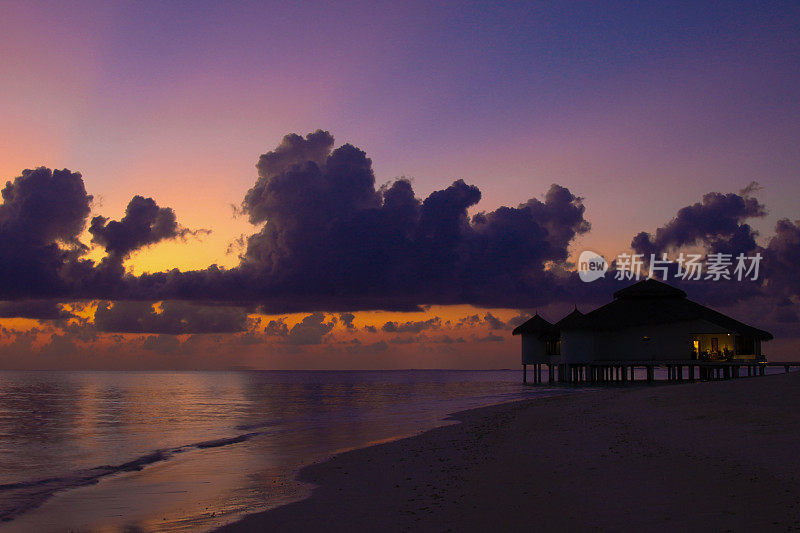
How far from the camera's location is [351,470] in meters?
15.7

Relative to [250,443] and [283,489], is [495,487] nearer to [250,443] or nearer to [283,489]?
[283,489]

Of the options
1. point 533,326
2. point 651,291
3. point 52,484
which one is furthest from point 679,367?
point 52,484

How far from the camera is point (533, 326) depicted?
6931 centimetres

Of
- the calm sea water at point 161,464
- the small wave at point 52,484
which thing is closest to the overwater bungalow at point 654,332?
the calm sea water at point 161,464

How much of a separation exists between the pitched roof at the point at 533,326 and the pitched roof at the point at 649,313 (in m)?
5.17

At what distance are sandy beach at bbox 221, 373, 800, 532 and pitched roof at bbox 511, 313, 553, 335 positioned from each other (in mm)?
47090

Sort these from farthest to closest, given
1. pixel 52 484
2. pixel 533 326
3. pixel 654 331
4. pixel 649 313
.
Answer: pixel 533 326 < pixel 649 313 < pixel 654 331 < pixel 52 484

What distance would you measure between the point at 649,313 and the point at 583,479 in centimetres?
5040

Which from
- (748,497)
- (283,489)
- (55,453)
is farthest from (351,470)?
(55,453)

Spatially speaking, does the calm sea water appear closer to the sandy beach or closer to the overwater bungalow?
the sandy beach

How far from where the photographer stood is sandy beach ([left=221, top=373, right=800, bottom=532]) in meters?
9.22

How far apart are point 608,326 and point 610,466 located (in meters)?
47.9

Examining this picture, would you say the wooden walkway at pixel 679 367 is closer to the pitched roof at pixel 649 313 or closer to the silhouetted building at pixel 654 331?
the silhouetted building at pixel 654 331

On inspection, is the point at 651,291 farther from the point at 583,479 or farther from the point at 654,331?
the point at 583,479
